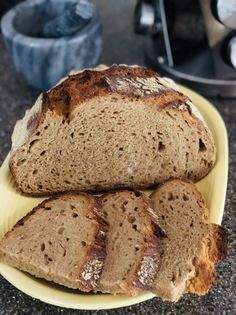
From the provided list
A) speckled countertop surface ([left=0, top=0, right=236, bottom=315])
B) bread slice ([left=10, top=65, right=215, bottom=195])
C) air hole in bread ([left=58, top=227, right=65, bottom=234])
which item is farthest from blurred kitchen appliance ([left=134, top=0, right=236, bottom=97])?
air hole in bread ([left=58, top=227, right=65, bottom=234])

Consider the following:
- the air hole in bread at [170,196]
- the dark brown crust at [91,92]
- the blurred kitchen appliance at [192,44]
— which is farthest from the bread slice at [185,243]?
the blurred kitchen appliance at [192,44]

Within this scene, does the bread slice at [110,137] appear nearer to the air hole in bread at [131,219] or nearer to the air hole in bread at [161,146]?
the air hole in bread at [161,146]

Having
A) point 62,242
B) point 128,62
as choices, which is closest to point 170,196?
point 62,242

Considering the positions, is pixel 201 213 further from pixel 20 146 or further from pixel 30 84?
pixel 30 84

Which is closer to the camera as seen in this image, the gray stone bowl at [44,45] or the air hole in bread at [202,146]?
the air hole in bread at [202,146]

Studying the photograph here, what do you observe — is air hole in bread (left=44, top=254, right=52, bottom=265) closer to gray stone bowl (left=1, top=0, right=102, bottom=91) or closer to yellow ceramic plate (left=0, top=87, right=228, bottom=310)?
yellow ceramic plate (left=0, top=87, right=228, bottom=310)

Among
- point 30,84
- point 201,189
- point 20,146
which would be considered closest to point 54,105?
point 20,146
